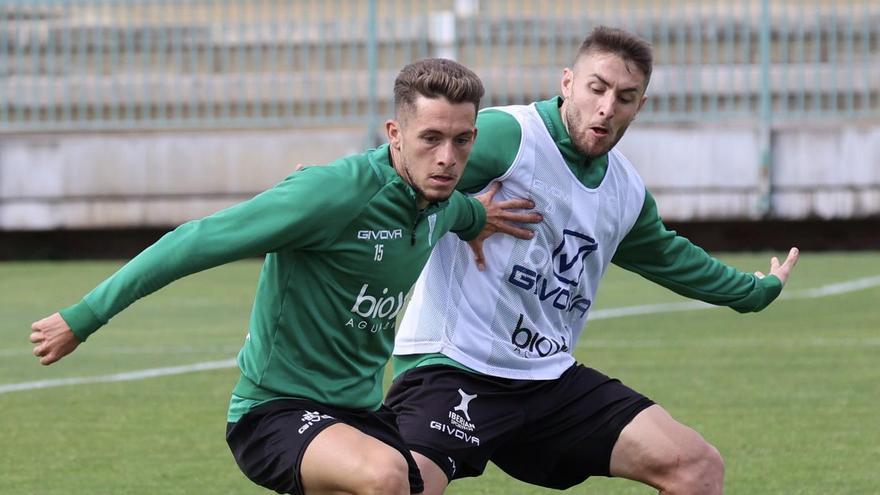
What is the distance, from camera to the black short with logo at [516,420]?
569 centimetres

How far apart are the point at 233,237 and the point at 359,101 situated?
14.4 m

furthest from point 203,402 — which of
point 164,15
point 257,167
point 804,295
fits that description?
point 164,15

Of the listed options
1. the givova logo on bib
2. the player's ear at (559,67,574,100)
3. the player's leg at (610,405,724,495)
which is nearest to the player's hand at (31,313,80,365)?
the givova logo on bib

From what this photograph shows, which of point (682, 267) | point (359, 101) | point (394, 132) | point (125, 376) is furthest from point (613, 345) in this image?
point (359, 101)

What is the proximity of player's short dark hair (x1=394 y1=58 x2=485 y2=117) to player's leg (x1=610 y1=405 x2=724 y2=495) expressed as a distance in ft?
3.92

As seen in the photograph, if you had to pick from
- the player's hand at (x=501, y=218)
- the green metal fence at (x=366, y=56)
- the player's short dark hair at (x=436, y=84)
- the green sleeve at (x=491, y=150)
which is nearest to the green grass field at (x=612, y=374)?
the player's hand at (x=501, y=218)

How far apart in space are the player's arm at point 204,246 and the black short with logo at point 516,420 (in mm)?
991

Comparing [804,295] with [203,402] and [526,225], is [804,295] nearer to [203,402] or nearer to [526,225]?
[203,402]

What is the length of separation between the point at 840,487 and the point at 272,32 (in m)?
12.9

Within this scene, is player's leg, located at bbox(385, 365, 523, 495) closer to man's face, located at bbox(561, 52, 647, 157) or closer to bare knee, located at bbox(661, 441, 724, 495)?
bare knee, located at bbox(661, 441, 724, 495)

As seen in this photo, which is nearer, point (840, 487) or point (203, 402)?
point (840, 487)

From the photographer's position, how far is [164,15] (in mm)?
19578

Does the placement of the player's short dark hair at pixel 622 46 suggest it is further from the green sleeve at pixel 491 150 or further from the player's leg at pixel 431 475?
the player's leg at pixel 431 475

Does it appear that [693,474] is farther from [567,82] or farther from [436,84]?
[436,84]
